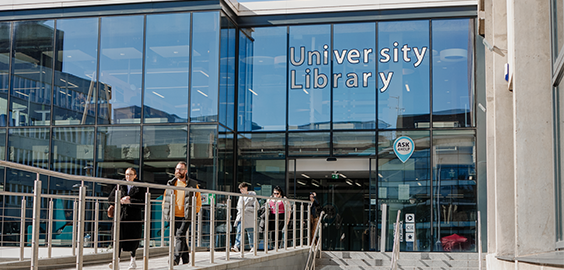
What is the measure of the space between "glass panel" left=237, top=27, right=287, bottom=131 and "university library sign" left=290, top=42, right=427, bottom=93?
1.34 feet

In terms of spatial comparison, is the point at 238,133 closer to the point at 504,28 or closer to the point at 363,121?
the point at 363,121

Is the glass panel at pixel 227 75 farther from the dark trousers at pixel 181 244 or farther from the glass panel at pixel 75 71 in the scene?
the dark trousers at pixel 181 244

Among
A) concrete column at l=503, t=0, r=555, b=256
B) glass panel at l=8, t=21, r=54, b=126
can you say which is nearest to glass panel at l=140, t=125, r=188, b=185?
glass panel at l=8, t=21, r=54, b=126

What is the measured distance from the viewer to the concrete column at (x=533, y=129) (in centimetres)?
571

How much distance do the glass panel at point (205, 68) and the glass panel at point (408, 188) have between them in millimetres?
4510

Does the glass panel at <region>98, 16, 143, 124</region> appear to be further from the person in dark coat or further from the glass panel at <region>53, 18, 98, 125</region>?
the person in dark coat

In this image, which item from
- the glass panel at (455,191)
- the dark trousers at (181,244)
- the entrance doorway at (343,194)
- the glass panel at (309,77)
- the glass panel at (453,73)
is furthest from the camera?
the glass panel at (309,77)

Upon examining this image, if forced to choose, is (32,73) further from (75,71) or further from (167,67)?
(167,67)

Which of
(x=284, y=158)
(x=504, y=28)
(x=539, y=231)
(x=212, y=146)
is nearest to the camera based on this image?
(x=539, y=231)

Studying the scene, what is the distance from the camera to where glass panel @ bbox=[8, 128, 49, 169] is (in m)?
16.7

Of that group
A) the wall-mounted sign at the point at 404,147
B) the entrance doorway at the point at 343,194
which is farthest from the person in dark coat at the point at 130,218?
the wall-mounted sign at the point at 404,147

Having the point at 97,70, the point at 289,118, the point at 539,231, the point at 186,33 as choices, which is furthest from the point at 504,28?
the point at 97,70

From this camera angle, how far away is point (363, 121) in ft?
53.9

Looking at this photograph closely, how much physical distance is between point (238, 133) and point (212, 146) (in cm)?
142
